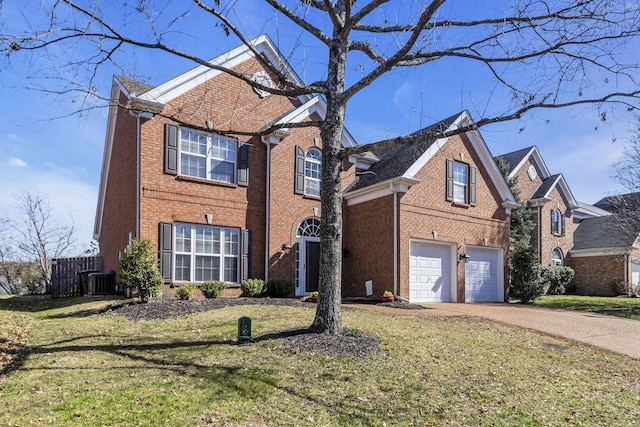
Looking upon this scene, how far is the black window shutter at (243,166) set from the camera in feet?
45.5

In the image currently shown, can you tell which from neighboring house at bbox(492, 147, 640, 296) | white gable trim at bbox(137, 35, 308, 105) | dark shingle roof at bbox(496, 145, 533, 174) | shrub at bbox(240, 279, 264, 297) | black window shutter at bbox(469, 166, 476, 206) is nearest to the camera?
white gable trim at bbox(137, 35, 308, 105)

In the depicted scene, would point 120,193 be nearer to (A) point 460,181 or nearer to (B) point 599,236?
(A) point 460,181

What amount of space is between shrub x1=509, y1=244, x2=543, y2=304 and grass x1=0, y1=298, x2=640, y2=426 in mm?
9021

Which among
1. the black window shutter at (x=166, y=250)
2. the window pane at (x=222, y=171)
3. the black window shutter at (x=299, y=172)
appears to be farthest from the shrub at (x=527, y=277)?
the black window shutter at (x=166, y=250)

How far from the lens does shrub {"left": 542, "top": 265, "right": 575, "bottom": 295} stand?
21.9 metres

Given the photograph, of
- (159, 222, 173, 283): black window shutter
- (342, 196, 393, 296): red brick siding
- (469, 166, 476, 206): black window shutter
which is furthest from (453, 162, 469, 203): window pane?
(159, 222, 173, 283): black window shutter

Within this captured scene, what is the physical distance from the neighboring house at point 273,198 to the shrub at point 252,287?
1.07 ft

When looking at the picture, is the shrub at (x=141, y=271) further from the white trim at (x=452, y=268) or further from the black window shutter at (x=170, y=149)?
the white trim at (x=452, y=268)

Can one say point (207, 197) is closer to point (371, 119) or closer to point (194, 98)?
point (194, 98)

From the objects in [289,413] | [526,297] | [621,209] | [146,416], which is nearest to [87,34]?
[146,416]

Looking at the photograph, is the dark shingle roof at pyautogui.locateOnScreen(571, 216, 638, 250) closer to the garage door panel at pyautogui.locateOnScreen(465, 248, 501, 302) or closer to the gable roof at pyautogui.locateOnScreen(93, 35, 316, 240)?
the garage door panel at pyautogui.locateOnScreen(465, 248, 501, 302)

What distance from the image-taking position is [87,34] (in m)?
6.62

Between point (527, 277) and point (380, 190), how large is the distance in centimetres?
710

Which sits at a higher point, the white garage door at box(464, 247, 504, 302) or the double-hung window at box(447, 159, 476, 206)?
the double-hung window at box(447, 159, 476, 206)
